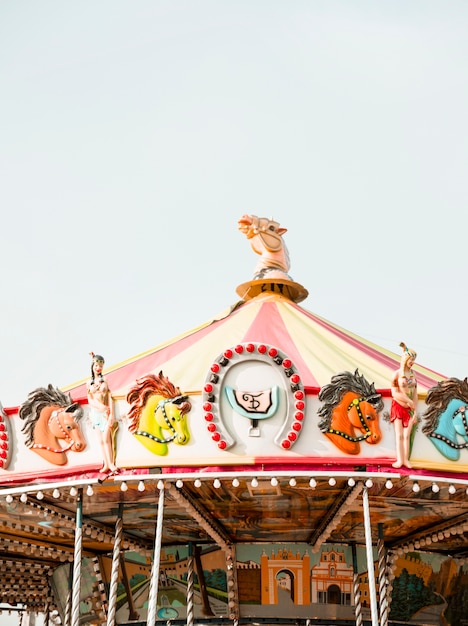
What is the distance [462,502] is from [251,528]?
11.4 feet

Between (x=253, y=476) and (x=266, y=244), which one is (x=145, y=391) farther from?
Result: (x=266, y=244)

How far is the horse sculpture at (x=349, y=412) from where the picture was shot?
949 cm

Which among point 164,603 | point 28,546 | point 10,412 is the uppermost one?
point 10,412

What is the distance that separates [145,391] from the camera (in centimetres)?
971

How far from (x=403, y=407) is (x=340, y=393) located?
2.41 ft

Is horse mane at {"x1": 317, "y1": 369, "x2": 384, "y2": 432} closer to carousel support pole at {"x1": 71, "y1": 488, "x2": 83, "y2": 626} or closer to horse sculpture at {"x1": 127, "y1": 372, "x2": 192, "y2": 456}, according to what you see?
horse sculpture at {"x1": 127, "y1": 372, "x2": 192, "y2": 456}

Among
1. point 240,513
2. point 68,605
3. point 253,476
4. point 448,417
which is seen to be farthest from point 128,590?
point 448,417

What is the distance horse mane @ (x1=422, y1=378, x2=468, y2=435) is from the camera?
32.0ft

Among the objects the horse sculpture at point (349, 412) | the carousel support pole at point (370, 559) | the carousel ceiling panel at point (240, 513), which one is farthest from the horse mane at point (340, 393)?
the carousel support pole at point (370, 559)

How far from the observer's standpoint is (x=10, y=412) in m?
10.4

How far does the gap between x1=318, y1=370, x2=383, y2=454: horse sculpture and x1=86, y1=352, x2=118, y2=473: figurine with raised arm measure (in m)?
2.36

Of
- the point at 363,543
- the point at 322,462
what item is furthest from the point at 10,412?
the point at 363,543

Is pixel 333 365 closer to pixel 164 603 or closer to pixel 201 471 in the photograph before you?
pixel 201 471

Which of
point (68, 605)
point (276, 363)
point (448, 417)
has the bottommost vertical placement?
point (68, 605)
